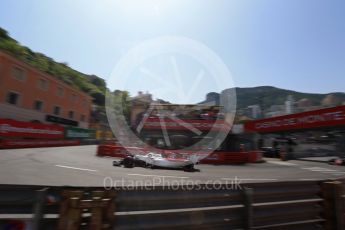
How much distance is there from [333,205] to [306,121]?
2424 cm

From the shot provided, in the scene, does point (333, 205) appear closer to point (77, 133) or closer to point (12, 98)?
point (12, 98)

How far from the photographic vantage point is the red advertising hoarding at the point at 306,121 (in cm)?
2258

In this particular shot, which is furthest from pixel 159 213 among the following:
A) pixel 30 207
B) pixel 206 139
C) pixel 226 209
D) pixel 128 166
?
pixel 206 139

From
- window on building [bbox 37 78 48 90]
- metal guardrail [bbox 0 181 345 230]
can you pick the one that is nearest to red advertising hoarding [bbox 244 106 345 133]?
metal guardrail [bbox 0 181 345 230]

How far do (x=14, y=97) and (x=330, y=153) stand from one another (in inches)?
1454

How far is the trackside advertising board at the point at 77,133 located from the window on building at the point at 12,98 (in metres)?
7.03

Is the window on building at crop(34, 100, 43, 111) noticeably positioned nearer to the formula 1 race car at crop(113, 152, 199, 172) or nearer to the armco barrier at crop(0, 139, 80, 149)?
the armco barrier at crop(0, 139, 80, 149)

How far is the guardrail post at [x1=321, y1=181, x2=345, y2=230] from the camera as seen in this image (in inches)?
163

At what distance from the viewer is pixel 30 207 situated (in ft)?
8.57

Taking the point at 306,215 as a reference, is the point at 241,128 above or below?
above

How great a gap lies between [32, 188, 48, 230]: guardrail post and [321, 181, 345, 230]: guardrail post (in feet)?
12.9

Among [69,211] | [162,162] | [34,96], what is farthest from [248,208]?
[34,96]

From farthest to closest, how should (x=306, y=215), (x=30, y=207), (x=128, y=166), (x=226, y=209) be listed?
(x=128, y=166) < (x=306, y=215) < (x=226, y=209) < (x=30, y=207)

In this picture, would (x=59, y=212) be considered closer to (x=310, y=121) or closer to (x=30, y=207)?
(x=30, y=207)
